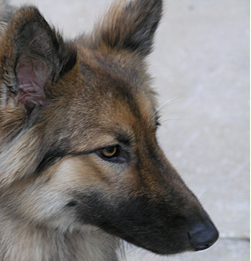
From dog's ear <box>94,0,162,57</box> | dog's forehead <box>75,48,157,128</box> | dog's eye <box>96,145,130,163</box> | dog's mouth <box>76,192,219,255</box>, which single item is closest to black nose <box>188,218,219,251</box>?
dog's mouth <box>76,192,219,255</box>

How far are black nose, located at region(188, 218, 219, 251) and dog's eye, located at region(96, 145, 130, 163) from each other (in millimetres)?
609

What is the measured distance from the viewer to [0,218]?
248 centimetres

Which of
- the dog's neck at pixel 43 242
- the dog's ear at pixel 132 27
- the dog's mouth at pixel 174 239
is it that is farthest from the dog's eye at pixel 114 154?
the dog's ear at pixel 132 27

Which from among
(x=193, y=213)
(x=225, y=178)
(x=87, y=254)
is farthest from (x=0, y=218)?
(x=225, y=178)

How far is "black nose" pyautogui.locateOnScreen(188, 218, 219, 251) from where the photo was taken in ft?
7.84

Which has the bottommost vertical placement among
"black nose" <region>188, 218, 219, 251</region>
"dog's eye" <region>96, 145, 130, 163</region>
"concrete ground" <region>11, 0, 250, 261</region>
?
"concrete ground" <region>11, 0, 250, 261</region>

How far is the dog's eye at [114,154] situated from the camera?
235 centimetres

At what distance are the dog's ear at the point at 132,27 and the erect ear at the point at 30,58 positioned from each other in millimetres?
576

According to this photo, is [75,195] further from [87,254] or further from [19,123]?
[87,254]

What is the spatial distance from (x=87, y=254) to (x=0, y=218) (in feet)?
2.46

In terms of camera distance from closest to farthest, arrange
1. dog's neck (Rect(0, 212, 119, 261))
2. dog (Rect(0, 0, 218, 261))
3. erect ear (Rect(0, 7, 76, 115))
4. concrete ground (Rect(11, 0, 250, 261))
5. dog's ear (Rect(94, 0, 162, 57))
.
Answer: erect ear (Rect(0, 7, 76, 115))
dog (Rect(0, 0, 218, 261))
dog's neck (Rect(0, 212, 119, 261))
dog's ear (Rect(94, 0, 162, 57))
concrete ground (Rect(11, 0, 250, 261))

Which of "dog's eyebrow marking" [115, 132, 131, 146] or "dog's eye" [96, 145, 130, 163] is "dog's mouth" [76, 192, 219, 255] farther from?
"dog's eyebrow marking" [115, 132, 131, 146]

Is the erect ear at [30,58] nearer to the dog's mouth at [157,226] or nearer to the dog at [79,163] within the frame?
the dog at [79,163]

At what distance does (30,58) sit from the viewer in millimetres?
2236
